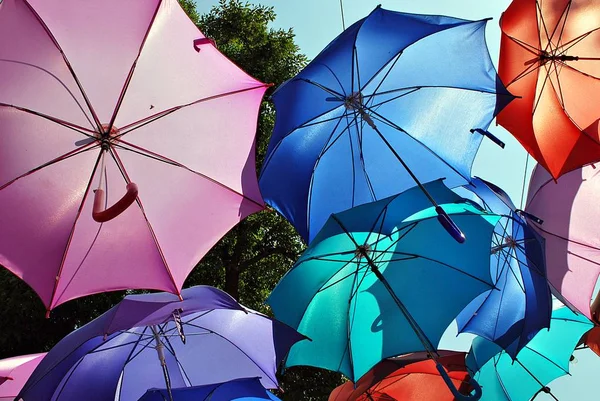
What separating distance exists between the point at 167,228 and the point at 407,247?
1.83m

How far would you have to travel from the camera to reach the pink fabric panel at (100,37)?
4609 mm

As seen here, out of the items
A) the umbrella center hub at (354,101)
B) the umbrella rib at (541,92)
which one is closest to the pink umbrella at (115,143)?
the umbrella center hub at (354,101)

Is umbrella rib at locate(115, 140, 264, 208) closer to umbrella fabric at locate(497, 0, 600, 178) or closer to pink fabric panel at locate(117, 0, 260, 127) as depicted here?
pink fabric panel at locate(117, 0, 260, 127)

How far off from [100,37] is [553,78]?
3670mm

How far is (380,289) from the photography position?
528 centimetres

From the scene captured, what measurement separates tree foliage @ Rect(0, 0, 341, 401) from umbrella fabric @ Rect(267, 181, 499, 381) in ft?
16.8

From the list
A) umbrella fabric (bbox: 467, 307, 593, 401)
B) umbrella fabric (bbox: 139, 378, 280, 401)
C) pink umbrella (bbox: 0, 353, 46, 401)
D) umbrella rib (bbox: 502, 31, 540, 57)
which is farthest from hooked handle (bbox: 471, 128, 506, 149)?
pink umbrella (bbox: 0, 353, 46, 401)

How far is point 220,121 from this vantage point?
5.24 meters

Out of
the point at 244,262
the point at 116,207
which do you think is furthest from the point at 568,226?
the point at 244,262

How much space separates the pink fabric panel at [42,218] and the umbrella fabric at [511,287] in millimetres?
3108

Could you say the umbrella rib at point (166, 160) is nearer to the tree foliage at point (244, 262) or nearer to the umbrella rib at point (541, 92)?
the umbrella rib at point (541, 92)

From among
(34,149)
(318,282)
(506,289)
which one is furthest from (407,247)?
(34,149)

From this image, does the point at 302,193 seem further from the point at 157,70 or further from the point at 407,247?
the point at 157,70

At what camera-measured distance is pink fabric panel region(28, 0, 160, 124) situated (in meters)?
4.61
